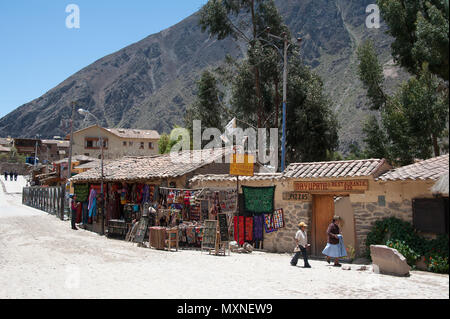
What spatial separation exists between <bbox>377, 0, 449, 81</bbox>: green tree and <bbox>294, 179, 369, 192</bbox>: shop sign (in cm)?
1159

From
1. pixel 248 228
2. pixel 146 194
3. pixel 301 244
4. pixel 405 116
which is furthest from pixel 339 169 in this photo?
pixel 405 116

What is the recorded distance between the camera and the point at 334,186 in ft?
45.9

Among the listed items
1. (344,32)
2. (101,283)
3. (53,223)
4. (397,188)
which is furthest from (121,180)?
(344,32)

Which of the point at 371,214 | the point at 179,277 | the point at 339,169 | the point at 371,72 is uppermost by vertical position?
the point at 371,72

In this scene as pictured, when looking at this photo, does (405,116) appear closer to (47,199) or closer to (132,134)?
(47,199)

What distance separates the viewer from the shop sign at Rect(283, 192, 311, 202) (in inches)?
585

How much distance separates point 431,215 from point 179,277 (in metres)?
6.97

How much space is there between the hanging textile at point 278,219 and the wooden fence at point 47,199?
735 inches

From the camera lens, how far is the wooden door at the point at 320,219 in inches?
583

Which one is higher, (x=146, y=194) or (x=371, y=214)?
(x=146, y=194)

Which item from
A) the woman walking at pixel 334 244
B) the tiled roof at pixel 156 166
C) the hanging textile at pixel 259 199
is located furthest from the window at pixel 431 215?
the tiled roof at pixel 156 166

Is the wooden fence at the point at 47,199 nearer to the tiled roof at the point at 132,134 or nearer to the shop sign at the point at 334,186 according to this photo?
the shop sign at the point at 334,186

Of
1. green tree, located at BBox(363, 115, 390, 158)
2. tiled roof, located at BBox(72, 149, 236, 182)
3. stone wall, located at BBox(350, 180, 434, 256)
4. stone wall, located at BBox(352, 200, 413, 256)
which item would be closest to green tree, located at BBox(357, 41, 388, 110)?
green tree, located at BBox(363, 115, 390, 158)

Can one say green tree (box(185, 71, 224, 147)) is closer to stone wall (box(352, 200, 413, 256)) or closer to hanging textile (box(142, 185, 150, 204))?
hanging textile (box(142, 185, 150, 204))
